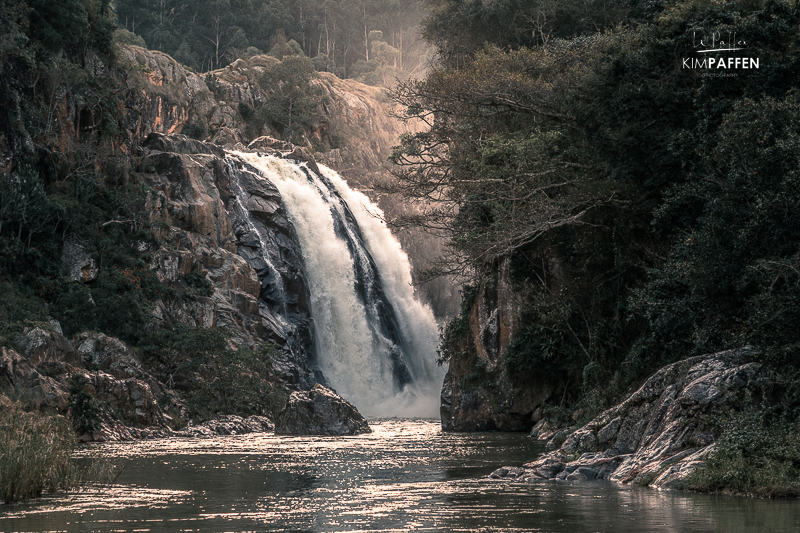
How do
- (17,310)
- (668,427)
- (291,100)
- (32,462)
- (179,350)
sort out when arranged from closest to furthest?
1. (32,462)
2. (668,427)
3. (17,310)
4. (179,350)
5. (291,100)

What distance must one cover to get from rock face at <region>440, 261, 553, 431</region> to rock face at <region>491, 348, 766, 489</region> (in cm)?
1158

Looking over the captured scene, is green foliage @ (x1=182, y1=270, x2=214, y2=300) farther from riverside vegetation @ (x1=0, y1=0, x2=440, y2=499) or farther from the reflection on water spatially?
the reflection on water

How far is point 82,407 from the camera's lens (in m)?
23.1

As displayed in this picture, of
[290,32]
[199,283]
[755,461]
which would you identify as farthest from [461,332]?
[290,32]

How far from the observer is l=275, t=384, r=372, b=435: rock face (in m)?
25.2

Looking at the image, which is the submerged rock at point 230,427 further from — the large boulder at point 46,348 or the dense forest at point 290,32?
the dense forest at point 290,32

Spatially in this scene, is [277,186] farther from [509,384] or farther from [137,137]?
[509,384]

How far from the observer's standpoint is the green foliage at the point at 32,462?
33.3 ft

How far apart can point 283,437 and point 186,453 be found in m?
5.89

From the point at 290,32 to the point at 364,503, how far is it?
300 ft

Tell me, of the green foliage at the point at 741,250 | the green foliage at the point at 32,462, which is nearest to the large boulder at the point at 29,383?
the green foliage at the point at 32,462

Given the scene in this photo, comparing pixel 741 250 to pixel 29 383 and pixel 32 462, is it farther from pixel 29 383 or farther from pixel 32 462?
pixel 29 383

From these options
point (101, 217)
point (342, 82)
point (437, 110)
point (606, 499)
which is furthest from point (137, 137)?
point (342, 82)

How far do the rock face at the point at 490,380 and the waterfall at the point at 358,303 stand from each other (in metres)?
9.56
